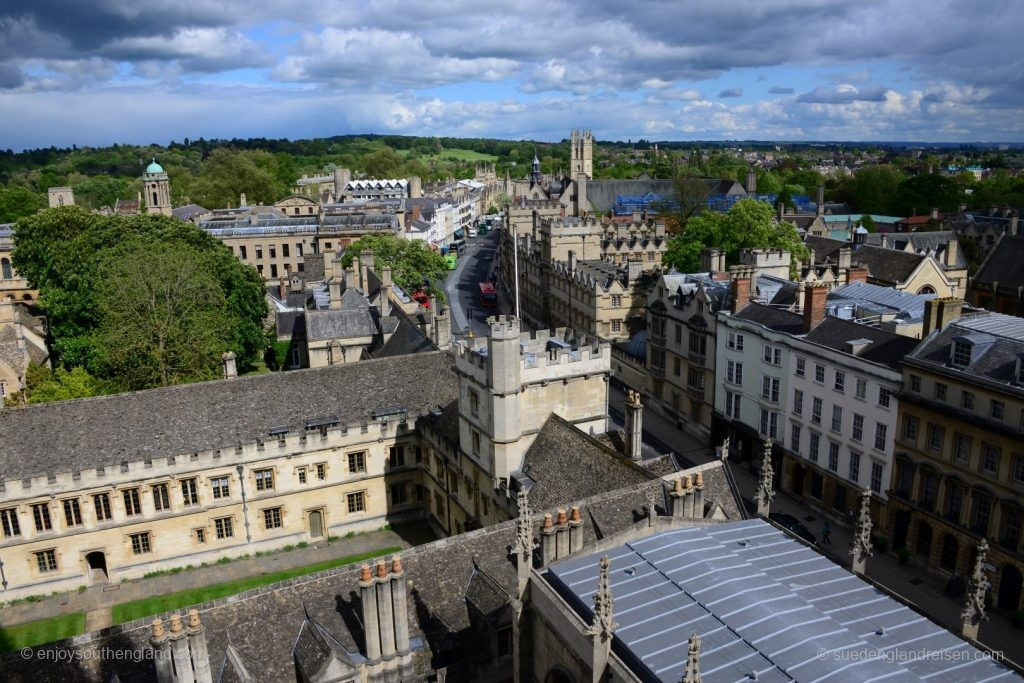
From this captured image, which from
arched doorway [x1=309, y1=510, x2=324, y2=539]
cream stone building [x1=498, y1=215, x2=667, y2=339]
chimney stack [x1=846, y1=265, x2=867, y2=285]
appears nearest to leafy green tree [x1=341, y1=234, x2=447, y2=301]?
cream stone building [x1=498, y1=215, x2=667, y2=339]

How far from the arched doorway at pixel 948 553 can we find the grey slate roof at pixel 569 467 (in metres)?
19.7

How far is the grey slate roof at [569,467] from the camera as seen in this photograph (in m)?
31.2

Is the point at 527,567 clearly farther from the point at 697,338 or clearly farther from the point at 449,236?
the point at 449,236

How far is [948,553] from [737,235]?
42274 millimetres

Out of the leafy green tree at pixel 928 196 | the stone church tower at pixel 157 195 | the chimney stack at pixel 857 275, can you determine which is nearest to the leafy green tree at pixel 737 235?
the chimney stack at pixel 857 275

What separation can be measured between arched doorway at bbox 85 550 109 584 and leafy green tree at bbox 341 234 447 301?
48.6m

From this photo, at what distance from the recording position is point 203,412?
43.2m

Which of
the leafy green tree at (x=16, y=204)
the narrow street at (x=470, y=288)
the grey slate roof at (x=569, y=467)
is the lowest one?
the narrow street at (x=470, y=288)

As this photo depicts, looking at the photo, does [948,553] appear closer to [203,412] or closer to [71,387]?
[203,412]

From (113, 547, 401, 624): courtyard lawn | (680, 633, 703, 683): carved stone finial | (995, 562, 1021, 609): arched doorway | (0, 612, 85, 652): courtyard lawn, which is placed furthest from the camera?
(113, 547, 401, 624): courtyard lawn

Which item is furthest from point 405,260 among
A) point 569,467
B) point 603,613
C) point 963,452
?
point 603,613

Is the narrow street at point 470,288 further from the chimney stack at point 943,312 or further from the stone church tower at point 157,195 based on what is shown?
the stone church tower at point 157,195

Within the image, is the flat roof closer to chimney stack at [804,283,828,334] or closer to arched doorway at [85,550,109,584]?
chimney stack at [804,283,828,334]

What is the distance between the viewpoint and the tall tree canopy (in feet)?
182
